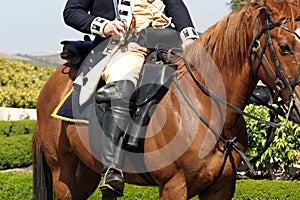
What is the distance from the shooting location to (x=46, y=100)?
5828 mm

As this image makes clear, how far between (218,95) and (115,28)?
3.14 feet

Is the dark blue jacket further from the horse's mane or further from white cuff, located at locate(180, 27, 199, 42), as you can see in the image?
the horse's mane

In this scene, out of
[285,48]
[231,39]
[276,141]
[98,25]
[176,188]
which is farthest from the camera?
[276,141]

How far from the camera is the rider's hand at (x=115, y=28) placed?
473 cm

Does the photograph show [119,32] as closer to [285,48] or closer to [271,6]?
[271,6]

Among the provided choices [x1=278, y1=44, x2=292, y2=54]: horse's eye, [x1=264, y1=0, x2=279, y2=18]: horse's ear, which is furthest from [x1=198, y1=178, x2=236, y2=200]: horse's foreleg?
[x1=264, y1=0, x2=279, y2=18]: horse's ear

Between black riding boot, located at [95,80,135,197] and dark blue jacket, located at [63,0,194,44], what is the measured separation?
0.62 metres

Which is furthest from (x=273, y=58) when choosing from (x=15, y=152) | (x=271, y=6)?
(x=15, y=152)

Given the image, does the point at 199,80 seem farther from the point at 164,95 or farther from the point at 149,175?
the point at 149,175

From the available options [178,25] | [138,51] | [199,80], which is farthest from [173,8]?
[199,80]

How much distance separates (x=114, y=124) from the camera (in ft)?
15.4

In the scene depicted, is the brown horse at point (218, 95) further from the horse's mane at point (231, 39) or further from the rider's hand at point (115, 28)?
the rider's hand at point (115, 28)

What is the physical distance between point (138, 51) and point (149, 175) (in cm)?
100

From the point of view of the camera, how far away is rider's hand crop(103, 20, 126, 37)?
473 centimetres
